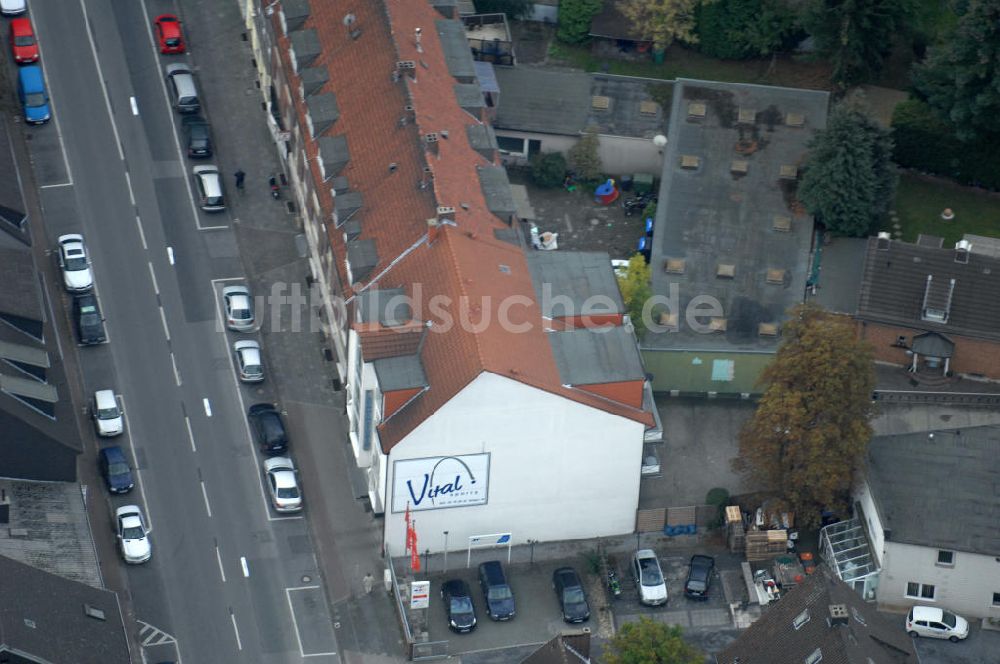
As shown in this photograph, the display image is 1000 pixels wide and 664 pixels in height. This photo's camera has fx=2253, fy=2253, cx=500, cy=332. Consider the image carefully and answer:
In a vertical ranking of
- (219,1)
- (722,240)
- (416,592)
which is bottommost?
(416,592)

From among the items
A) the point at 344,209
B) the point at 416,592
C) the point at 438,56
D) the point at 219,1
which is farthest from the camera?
the point at 219,1

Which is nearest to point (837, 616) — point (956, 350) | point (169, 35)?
point (956, 350)

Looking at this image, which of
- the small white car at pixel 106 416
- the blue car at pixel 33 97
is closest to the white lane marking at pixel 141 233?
the blue car at pixel 33 97

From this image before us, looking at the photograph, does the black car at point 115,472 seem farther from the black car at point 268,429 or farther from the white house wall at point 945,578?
the white house wall at point 945,578

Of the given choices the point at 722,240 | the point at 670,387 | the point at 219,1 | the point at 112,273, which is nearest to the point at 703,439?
the point at 670,387

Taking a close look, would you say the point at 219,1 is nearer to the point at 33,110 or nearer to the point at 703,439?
the point at 33,110

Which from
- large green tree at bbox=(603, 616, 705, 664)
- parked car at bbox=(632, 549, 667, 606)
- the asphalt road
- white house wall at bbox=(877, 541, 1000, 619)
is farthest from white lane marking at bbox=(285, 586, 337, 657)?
white house wall at bbox=(877, 541, 1000, 619)
